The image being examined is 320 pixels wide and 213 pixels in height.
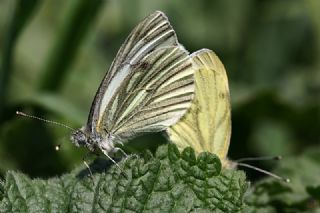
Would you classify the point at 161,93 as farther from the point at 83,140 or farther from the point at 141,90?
the point at 83,140

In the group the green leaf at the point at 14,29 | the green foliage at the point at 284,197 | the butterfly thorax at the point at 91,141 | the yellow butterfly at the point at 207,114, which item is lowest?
the green foliage at the point at 284,197

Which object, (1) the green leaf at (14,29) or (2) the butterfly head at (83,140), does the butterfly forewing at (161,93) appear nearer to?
(2) the butterfly head at (83,140)

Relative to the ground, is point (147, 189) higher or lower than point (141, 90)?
lower

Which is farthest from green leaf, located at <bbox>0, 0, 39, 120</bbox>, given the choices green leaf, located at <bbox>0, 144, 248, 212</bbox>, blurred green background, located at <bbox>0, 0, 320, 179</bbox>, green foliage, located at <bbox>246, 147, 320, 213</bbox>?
green foliage, located at <bbox>246, 147, 320, 213</bbox>

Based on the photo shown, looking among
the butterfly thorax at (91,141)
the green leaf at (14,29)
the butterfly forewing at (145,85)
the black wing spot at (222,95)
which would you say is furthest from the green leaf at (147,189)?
the green leaf at (14,29)

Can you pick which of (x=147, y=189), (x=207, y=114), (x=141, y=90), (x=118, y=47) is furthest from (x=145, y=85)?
(x=118, y=47)

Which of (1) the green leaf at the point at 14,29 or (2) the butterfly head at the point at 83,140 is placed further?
(1) the green leaf at the point at 14,29

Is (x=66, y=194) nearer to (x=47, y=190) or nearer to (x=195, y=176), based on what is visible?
(x=47, y=190)
